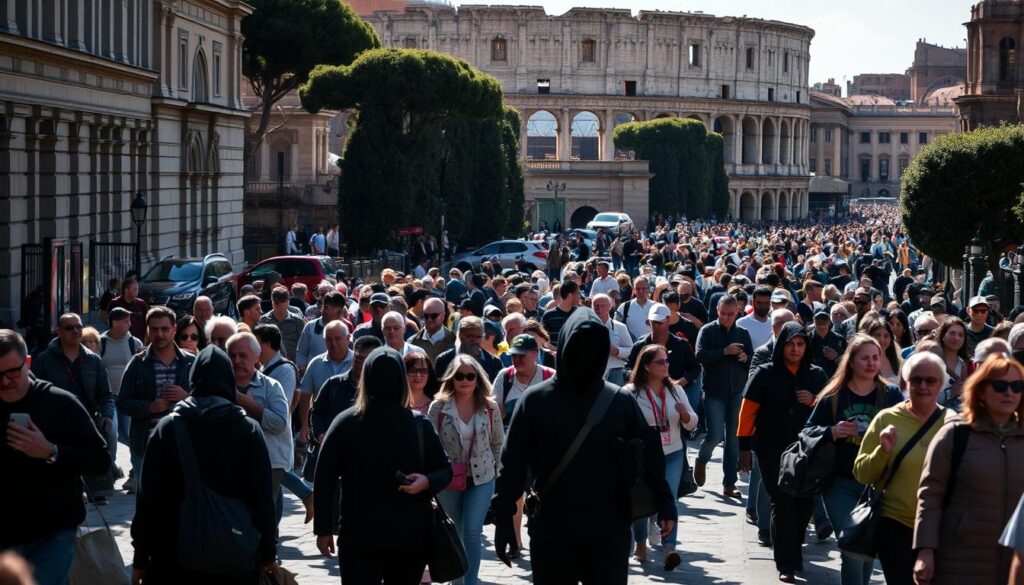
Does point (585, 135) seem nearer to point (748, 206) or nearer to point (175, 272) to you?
point (748, 206)

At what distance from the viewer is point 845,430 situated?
26.7 ft

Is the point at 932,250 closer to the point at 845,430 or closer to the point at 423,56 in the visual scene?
the point at 423,56

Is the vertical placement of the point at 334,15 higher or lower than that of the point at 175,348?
Result: higher

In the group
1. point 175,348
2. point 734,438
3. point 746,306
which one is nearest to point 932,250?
point 746,306

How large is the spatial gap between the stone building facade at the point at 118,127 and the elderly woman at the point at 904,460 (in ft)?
51.5

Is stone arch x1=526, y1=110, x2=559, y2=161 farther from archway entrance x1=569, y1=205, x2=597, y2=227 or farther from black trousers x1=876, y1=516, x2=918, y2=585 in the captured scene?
black trousers x1=876, y1=516, x2=918, y2=585

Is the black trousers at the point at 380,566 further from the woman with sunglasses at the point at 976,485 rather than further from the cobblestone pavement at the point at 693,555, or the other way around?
the cobblestone pavement at the point at 693,555

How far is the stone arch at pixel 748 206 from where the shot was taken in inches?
4569

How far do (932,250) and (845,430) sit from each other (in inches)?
990

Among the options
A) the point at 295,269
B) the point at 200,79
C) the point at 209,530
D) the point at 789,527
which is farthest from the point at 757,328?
the point at 200,79

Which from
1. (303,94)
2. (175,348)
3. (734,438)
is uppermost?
(303,94)

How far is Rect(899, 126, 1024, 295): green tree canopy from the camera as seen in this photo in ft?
106

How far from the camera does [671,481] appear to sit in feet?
34.6

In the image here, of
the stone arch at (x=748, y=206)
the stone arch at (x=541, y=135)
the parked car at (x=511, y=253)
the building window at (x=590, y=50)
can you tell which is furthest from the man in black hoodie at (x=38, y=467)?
the stone arch at (x=748, y=206)
